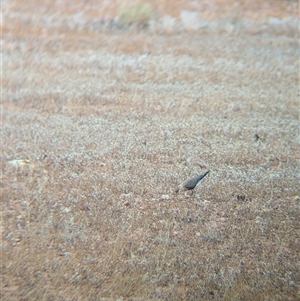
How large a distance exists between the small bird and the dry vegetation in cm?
6

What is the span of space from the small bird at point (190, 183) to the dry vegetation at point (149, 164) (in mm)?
63

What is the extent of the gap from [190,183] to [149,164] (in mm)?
378

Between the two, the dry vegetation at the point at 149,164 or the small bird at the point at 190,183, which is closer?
the dry vegetation at the point at 149,164

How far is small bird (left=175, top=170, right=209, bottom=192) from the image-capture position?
13.9 ft

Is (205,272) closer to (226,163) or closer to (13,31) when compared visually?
(226,163)

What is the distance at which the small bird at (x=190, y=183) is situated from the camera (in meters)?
4.23

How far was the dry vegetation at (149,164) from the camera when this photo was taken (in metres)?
3.61

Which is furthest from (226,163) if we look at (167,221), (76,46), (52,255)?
(76,46)

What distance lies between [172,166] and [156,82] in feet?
4.76

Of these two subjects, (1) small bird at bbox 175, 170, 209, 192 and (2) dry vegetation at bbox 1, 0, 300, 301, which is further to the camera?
(1) small bird at bbox 175, 170, 209, 192

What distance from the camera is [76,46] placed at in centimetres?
638

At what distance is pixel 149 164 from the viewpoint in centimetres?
443

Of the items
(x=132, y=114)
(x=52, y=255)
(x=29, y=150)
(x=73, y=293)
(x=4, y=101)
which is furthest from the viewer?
(x=4, y=101)

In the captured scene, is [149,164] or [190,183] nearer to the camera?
[190,183]
